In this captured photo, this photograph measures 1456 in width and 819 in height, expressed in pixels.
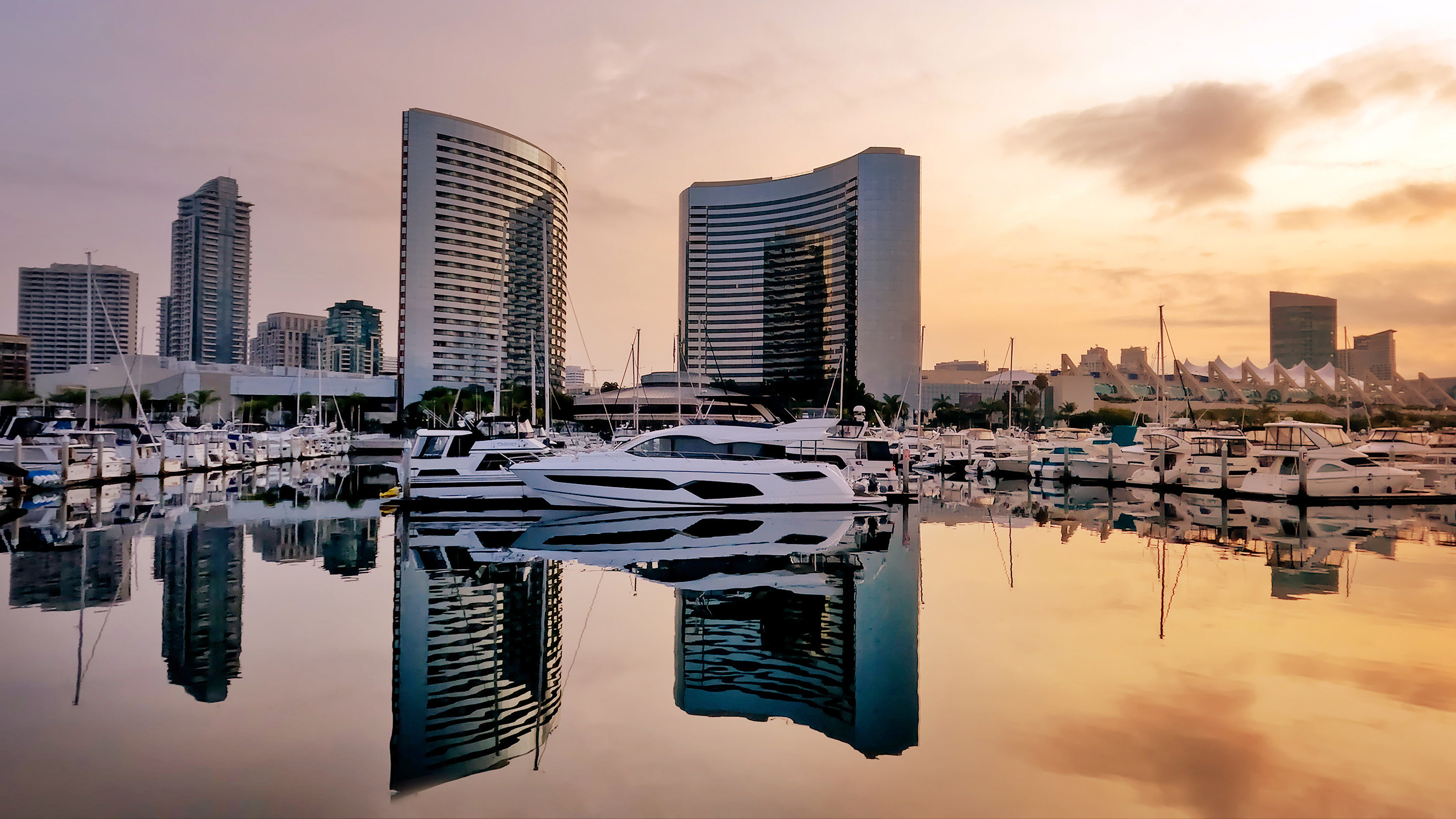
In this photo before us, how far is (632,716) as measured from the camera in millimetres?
8148

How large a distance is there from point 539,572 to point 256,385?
134778 millimetres

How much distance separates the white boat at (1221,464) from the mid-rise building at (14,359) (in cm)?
16102

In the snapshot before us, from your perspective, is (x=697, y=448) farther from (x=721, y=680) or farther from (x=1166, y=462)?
(x=1166, y=462)

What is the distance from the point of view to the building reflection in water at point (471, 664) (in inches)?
283

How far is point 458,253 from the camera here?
140500 millimetres

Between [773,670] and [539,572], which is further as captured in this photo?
[539,572]

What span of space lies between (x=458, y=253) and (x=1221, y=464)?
422 feet

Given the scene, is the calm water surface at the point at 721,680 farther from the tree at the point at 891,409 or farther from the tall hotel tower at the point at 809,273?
the tall hotel tower at the point at 809,273

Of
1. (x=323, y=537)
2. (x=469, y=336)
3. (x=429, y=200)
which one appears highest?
(x=429, y=200)

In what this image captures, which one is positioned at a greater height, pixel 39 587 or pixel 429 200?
pixel 429 200

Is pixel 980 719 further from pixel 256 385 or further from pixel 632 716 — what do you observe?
pixel 256 385

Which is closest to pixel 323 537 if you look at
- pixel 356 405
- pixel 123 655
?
pixel 123 655

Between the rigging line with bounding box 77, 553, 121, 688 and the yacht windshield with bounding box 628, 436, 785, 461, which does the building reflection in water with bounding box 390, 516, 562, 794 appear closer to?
the rigging line with bounding box 77, 553, 121, 688

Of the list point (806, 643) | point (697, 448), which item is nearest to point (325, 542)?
point (697, 448)
